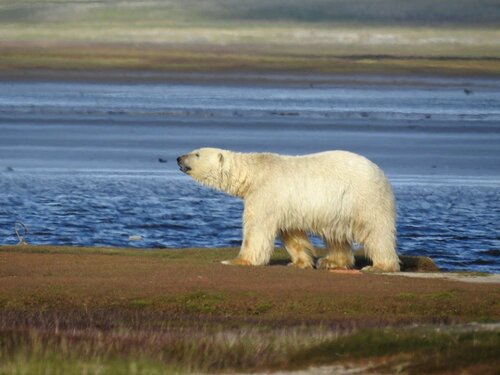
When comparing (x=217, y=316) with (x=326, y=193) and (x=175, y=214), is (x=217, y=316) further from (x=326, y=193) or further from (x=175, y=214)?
(x=175, y=214)

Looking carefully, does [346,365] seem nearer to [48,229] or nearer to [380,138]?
[48,229]

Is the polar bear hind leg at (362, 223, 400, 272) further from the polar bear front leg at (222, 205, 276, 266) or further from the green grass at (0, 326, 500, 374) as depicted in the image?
the green grass at (0, 326, 500, 374)

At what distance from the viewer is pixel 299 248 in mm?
15125

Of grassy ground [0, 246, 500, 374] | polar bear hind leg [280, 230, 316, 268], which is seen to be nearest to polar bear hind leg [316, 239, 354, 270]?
polar bear hind leg [280, 230, 316, 268]

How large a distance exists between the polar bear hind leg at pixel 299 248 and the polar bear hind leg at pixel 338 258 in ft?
0.60

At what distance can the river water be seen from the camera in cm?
2267

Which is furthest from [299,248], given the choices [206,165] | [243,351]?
[243,351]

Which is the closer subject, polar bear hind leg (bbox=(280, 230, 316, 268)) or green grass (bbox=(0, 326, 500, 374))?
green grass (bbox=(0, 326, 500, 374))

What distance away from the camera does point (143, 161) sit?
Result: 3272 cm

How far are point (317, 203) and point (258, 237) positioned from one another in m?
0.80

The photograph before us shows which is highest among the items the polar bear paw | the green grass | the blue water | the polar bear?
the polar bear

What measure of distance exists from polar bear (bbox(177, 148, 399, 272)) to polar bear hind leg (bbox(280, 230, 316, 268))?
5 centimetres

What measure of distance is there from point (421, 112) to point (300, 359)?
42.3 meters

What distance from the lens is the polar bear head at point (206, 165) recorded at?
15070 mm
